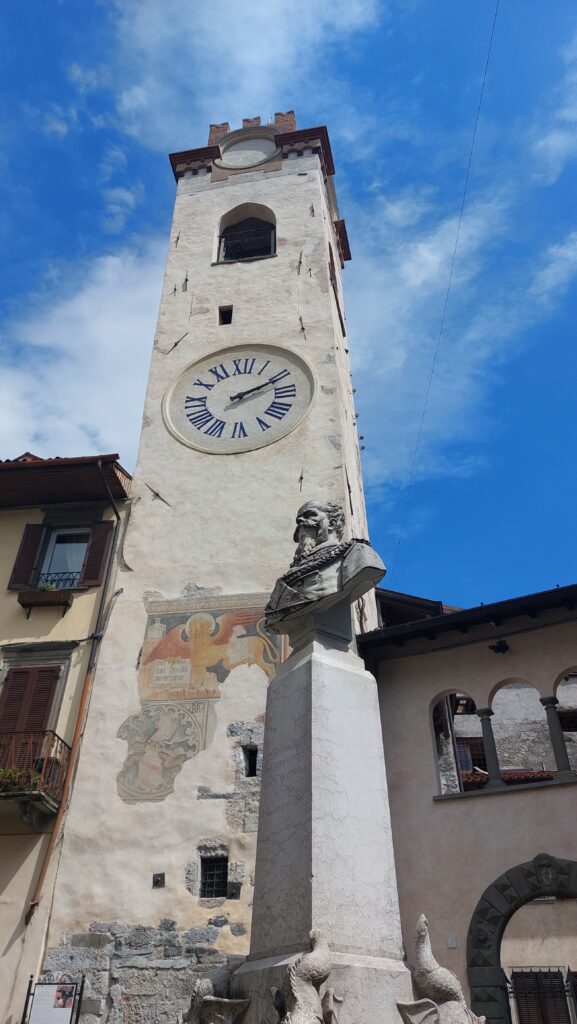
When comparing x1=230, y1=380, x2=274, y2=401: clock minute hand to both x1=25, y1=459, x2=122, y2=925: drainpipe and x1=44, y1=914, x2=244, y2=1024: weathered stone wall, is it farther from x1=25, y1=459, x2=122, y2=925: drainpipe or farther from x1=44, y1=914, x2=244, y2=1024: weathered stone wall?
x1=44, y1=914, x2=244, y2=1024: weathered stone wall

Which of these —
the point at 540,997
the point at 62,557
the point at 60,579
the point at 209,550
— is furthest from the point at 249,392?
the point at 540,997

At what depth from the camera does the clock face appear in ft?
48.9

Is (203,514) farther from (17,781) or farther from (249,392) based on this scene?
(17,781)

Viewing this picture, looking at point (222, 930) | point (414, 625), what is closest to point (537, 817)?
point (414, 625)

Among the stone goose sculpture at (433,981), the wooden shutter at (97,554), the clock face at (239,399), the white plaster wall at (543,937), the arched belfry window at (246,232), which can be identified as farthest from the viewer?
the arched belfry window at (246,232)

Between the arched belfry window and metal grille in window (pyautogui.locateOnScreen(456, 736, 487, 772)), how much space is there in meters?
13.3

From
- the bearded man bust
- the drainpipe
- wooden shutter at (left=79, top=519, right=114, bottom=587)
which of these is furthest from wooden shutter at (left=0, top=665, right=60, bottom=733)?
the bearded man bust

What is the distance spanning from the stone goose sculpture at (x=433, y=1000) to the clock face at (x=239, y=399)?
36.3ft

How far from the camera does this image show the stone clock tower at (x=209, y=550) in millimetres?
10102

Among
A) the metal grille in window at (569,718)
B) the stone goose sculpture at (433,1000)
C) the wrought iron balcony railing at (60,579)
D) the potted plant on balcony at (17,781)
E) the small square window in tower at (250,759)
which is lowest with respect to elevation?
the stone goose sculpture at (433,1000)

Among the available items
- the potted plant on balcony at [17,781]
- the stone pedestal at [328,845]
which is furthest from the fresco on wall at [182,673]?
the stone pedestal at [328,845]

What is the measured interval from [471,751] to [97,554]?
1233 centimetres

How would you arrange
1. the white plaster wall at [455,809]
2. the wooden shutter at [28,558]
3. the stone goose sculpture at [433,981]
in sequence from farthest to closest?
the wooden shutter at [28,558], the white plaster wall at [455,809], the stone goose sculpture at [433,981]

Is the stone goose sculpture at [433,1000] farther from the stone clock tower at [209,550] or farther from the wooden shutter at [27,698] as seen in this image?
the wooden shutter at [27,698]
